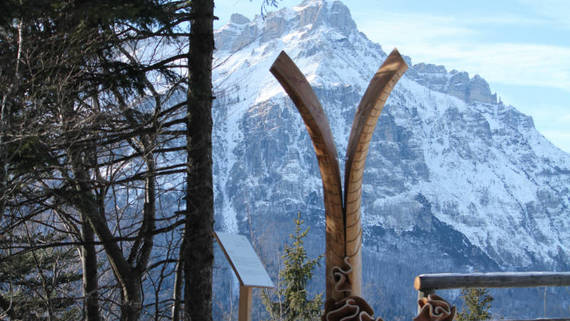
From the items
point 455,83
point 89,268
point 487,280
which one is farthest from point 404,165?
point 89,268

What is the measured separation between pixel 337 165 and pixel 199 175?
2.65 feet

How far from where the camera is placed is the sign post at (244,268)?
11.0 feet

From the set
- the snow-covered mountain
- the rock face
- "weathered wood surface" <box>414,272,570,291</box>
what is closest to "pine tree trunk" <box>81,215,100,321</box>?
"weathered wood surface" <box>414,272,570,291</box>

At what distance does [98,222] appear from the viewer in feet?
12.2

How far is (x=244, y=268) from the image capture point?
341cm

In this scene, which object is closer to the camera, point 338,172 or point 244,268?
point 244,268

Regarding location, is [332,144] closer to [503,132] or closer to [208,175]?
[208,175]

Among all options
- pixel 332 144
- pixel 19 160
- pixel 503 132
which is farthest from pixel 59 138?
pixel 503 132

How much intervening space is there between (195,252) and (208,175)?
462 mm

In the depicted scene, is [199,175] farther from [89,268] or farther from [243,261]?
[89,268]

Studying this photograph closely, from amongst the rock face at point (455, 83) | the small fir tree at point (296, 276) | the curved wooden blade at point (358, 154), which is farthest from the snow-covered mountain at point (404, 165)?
the curved wooden blade at point (358, 154)

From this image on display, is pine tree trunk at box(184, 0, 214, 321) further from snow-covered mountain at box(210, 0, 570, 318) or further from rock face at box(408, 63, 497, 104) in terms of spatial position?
rock face at box(408, 63, 497, 104)

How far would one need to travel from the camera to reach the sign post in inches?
132

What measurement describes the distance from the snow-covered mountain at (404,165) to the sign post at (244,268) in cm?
9384
